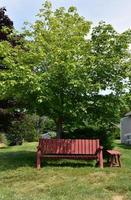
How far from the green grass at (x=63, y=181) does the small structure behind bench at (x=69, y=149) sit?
37 centimetres

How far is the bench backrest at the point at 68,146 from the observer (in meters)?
17.5

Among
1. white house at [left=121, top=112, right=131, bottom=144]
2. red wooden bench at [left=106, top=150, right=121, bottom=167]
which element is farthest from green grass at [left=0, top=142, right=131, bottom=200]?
white house at [left=121, top=112, right=131, bottom=144]

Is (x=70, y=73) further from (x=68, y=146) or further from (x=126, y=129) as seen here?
(x=126, y=129)

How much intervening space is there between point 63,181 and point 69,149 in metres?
3.51

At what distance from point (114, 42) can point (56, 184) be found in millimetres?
7447

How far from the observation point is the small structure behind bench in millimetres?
17319

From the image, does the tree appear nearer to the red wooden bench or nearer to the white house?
the red wooden bench

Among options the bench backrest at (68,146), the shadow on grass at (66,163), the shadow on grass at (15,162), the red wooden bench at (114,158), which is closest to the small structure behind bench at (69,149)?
the bench backrest at (68,146)

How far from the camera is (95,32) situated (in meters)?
19.5

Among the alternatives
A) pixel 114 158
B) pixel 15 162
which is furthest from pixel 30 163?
pixel 114 158

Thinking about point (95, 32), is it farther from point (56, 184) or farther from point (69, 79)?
point (56, 184)

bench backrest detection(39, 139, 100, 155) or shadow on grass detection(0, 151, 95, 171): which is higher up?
bench backrest detection(39, 139, 100, 155)

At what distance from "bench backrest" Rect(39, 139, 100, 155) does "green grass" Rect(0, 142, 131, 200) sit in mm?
521

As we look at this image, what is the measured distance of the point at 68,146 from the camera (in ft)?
58.0
